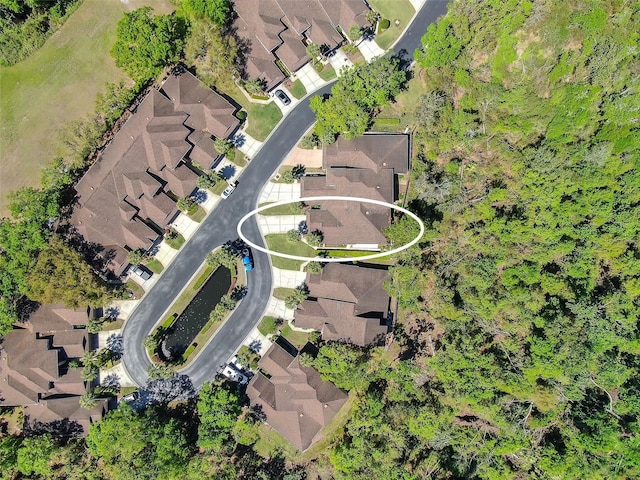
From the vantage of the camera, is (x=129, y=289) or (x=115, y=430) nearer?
(x=115, y=430)

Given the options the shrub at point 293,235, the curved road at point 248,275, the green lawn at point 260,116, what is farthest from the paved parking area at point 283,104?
the shrub at point 293,235

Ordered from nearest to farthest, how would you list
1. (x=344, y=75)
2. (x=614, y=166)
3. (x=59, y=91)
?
(x=614, y=166), (x=344, y=75), (x=59, y=91)

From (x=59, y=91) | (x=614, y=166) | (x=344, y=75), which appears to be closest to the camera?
(x=614, y=166)

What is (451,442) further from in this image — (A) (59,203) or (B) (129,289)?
(A) (59,203)

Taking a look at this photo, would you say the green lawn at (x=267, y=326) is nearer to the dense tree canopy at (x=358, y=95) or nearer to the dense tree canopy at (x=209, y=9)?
the dense tree canopy at (x=358, y=95)

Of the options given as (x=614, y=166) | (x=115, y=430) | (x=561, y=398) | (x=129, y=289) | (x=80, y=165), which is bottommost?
(x=115, y=430)

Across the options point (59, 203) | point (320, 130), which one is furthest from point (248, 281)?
point (59, 203)

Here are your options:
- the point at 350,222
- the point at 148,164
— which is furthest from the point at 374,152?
the point at 148,164
